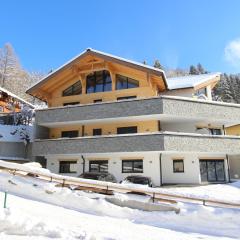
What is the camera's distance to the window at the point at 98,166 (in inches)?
1091

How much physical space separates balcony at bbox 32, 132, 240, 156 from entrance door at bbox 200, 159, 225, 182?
202 centimetres

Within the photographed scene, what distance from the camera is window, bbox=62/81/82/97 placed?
31.0 m

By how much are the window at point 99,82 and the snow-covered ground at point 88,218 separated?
47.6 feet

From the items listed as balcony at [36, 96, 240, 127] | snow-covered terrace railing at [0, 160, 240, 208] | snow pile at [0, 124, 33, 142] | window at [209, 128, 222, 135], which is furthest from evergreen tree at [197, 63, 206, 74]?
snow-covered terrace railing at [0, 160, 240, 208]

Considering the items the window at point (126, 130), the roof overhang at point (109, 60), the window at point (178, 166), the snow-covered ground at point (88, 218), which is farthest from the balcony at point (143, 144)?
the snow-covered ground at point (88, 218)

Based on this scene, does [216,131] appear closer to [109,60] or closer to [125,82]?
[125,82]

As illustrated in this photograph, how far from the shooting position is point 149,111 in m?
25.8

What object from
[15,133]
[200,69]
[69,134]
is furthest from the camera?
[200,69]

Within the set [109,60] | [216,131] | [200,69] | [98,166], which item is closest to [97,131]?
[98,166]

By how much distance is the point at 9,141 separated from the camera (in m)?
31.0

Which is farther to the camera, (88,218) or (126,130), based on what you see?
(126,130)

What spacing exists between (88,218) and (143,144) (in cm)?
1323

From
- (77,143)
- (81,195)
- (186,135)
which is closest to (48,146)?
(77,143)

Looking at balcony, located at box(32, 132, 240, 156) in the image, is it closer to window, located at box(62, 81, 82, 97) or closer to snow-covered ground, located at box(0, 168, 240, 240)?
window, located at box(62, 81, 82, 97)
